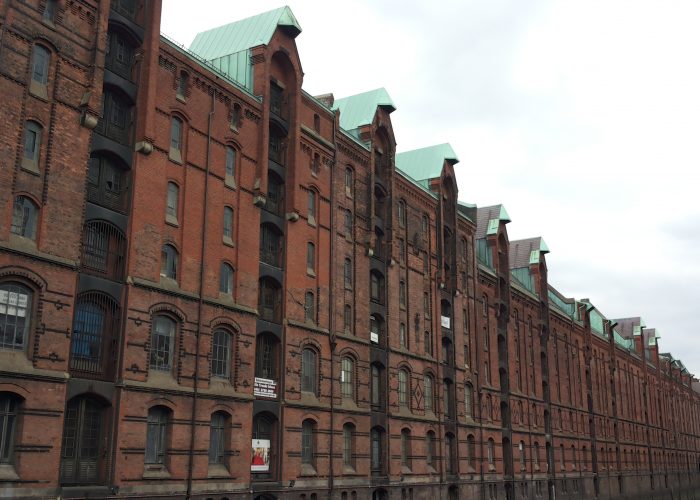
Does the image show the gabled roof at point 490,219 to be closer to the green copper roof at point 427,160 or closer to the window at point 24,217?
the green copper roof at point 427,160

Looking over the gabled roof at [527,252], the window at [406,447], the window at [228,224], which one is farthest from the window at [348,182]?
the gabled roof at [527,252]

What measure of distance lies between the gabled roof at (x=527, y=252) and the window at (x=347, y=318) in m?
36.1

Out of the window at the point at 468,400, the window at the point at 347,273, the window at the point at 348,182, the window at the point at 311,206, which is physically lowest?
the window at the point at 468,400

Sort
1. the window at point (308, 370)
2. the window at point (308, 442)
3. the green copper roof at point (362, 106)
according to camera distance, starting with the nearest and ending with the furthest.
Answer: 1. the window at point (308, 442)
2. the window at point (308, 370)
3. the green copper roof at point (362, 106)

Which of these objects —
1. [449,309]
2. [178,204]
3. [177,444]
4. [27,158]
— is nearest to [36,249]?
[27,158]

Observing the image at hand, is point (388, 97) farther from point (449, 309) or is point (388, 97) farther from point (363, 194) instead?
point (449, 309)

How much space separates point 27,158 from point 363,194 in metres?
22.6

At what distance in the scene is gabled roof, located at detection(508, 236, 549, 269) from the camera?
2881 inches

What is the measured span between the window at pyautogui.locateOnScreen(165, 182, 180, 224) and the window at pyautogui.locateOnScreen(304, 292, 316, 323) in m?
9.38

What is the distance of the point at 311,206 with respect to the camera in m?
39.1

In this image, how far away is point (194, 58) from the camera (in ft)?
105

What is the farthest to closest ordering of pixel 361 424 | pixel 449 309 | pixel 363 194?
1. pixel 449 309
2. pixel 363 194
3. pixel 361 424

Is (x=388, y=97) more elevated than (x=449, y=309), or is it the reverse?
(x=388, y=97)

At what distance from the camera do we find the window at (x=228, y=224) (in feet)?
108
